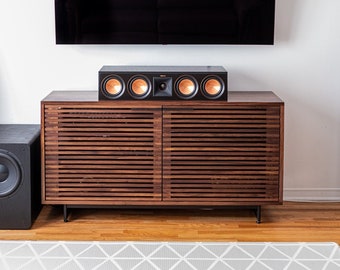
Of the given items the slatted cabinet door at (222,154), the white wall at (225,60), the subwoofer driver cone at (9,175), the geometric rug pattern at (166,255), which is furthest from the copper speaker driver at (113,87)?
the geometric rug pattern at (166,255)

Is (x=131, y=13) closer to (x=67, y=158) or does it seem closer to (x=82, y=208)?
(x=67, y=158)

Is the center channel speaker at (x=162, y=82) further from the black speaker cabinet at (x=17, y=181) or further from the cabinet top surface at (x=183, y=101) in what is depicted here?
the black speaker cabinet at (x=17, y=181)

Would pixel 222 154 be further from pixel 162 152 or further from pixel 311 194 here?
pixel 311 194

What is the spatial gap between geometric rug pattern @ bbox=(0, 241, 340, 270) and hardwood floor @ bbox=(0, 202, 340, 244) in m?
0.10

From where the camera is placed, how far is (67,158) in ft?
10.6

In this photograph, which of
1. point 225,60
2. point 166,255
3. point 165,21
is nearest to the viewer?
point 166,255

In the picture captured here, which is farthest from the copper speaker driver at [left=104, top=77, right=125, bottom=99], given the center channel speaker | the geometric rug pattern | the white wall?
the geometric rug pattern

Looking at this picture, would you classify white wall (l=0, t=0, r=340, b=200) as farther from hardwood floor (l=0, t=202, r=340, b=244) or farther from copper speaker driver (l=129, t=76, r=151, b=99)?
A: hardwood floor (l=0, t=202, r=340, b=244)

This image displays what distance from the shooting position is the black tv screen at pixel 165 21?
11.3ft

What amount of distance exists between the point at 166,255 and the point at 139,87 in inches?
35.3

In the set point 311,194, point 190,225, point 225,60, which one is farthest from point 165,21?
point 311,194

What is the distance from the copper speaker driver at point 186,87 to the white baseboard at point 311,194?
2.99 feet

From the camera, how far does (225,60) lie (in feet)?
11.8

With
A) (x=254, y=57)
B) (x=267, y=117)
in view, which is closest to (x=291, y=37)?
(x=254, y=57)
